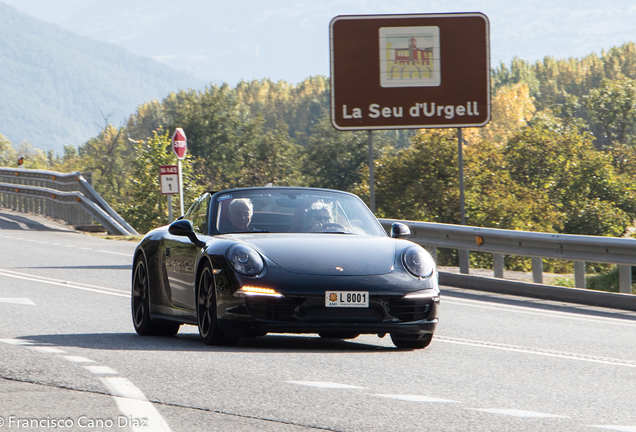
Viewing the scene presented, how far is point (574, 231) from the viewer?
3728cm

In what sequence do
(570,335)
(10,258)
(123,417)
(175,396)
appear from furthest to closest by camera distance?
(10,258), (570,335), (175,396), (123,417)

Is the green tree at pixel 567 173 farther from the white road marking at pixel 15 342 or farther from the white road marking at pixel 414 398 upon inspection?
the white road marking at pixel 414 398

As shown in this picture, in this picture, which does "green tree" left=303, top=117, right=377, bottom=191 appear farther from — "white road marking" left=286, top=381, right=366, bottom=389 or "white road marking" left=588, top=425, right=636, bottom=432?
"white road marking" left=588, top=425, right=636, bottom=432

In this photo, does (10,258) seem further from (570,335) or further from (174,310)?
(570,335)

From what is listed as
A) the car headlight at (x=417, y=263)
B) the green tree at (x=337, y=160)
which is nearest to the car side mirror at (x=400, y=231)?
the car headlight at (x=417, y=263)

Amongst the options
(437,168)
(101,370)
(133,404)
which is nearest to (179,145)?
(437,168)

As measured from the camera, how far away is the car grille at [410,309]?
7.16m

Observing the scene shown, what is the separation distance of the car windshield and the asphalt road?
3.05ft

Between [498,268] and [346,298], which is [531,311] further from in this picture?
[346,298]

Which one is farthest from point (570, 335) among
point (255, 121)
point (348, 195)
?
point (255, 121)

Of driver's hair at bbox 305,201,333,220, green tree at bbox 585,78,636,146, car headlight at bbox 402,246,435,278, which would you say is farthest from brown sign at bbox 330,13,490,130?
green tree at bbox 585,78,636,146

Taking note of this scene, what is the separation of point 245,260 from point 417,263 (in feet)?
4.16

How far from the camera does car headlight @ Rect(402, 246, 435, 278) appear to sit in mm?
7359

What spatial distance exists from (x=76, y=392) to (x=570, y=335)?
17.1ft
